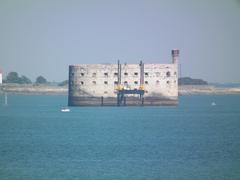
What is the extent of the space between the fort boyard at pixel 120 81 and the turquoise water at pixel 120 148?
10.6m

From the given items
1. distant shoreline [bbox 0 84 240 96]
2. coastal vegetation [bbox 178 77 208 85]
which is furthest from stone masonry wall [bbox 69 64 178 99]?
coastal vegetation [bbox 178 77 208 85]

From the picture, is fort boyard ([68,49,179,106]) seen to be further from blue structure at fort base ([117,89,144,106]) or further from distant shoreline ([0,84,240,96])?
distant shoreline ([0,84,240,96])

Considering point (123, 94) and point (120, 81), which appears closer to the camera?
point (120, 81)

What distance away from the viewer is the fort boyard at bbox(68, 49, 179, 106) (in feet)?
249

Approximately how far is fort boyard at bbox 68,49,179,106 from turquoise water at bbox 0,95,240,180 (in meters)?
10.6

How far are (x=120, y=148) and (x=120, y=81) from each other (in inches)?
1408

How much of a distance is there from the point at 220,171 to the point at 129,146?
10.0 metres

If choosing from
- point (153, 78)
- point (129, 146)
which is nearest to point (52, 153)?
point (129, 146)

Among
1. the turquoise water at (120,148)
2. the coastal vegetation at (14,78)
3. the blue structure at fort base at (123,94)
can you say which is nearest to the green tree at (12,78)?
the coastal vegetation at (14,78)

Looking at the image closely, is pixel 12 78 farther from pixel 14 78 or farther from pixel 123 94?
pixel 123 94

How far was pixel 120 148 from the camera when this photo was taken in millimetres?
40562

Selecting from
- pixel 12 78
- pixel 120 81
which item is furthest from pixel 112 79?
pixel 12 78

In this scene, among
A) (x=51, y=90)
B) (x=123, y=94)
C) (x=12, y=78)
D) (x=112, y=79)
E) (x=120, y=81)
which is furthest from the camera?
(x=12, y=78)

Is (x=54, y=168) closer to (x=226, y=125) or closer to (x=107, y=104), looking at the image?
(x=226, y=125)
